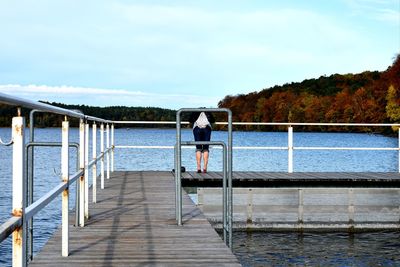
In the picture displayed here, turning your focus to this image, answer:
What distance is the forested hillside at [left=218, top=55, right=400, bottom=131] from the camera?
332ft

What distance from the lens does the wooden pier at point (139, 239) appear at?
5320mm

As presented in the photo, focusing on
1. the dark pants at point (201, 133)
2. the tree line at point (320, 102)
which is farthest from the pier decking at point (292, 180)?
the tree line at point (320, 102)

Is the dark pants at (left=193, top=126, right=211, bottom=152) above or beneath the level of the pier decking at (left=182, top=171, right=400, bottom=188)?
above

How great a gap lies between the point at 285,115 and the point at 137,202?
113 metres

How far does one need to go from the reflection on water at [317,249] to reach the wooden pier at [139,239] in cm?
225

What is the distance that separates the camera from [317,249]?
452 inches

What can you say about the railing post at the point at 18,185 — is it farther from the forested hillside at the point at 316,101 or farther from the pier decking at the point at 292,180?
the forested hillside at the point at 316,101

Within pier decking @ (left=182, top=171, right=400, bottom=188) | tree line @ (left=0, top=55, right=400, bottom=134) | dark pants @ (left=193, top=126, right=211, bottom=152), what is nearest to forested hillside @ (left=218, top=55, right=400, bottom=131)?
tree line @ (left=0, top=55, right=400, bottom=134)

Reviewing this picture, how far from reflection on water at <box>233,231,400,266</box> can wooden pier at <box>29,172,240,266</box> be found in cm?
225

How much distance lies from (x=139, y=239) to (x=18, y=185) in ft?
11.6

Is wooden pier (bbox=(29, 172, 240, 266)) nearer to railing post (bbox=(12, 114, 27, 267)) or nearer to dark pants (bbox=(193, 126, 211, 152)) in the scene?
railing post (bbox=(12, 114, 27, 267))

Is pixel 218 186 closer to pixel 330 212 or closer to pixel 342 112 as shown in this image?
pixel 330 212

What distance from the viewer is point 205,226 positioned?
7074 mm

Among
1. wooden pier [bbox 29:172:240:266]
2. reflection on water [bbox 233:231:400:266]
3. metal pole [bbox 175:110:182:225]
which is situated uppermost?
metal pole [bbox 175:110:182:225]
